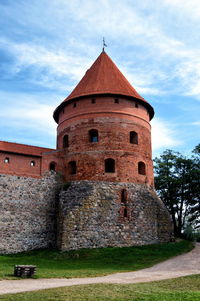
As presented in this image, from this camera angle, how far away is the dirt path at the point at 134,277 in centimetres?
845

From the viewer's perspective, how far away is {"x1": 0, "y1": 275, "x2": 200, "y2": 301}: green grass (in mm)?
6641

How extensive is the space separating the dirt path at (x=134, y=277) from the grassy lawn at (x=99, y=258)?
0.71 m

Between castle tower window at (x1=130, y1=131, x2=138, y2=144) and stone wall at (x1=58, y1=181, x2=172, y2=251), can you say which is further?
castle tower window at (x1=130, y1=131, x2=138, y2=144)

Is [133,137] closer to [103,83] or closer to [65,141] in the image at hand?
[103,83]

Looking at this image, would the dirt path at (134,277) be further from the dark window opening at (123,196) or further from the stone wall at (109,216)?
the dark window opening at (123,196)

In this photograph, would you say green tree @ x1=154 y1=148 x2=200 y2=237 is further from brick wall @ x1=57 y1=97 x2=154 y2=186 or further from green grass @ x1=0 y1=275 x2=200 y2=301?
green grass @ x1=0 y1=275 x2=200 y2=301

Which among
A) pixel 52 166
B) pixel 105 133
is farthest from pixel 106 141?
pixel 52 166

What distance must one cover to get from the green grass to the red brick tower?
9.33 meters

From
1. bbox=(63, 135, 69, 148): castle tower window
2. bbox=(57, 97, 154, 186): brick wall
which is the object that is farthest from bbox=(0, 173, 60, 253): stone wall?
bbox=(63, 135, 69, 148): castle tower window

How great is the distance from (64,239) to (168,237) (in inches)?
226

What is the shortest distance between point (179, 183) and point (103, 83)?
927 cm

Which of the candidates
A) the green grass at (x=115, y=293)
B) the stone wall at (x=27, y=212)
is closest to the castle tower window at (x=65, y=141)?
the stone wall at (x=27, y=212)

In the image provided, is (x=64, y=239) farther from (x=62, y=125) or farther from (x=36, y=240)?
(x=62, y=125)

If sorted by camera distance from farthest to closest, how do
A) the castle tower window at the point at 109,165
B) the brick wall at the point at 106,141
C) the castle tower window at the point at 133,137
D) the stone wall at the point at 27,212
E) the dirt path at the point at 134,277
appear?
the castle tower window at the point at 133,137, the castle tower window at the point at 109,165, the brick wall at the point at 106,141, the stone wall at the point at 27,212, the dirt path at the point at 134,277
